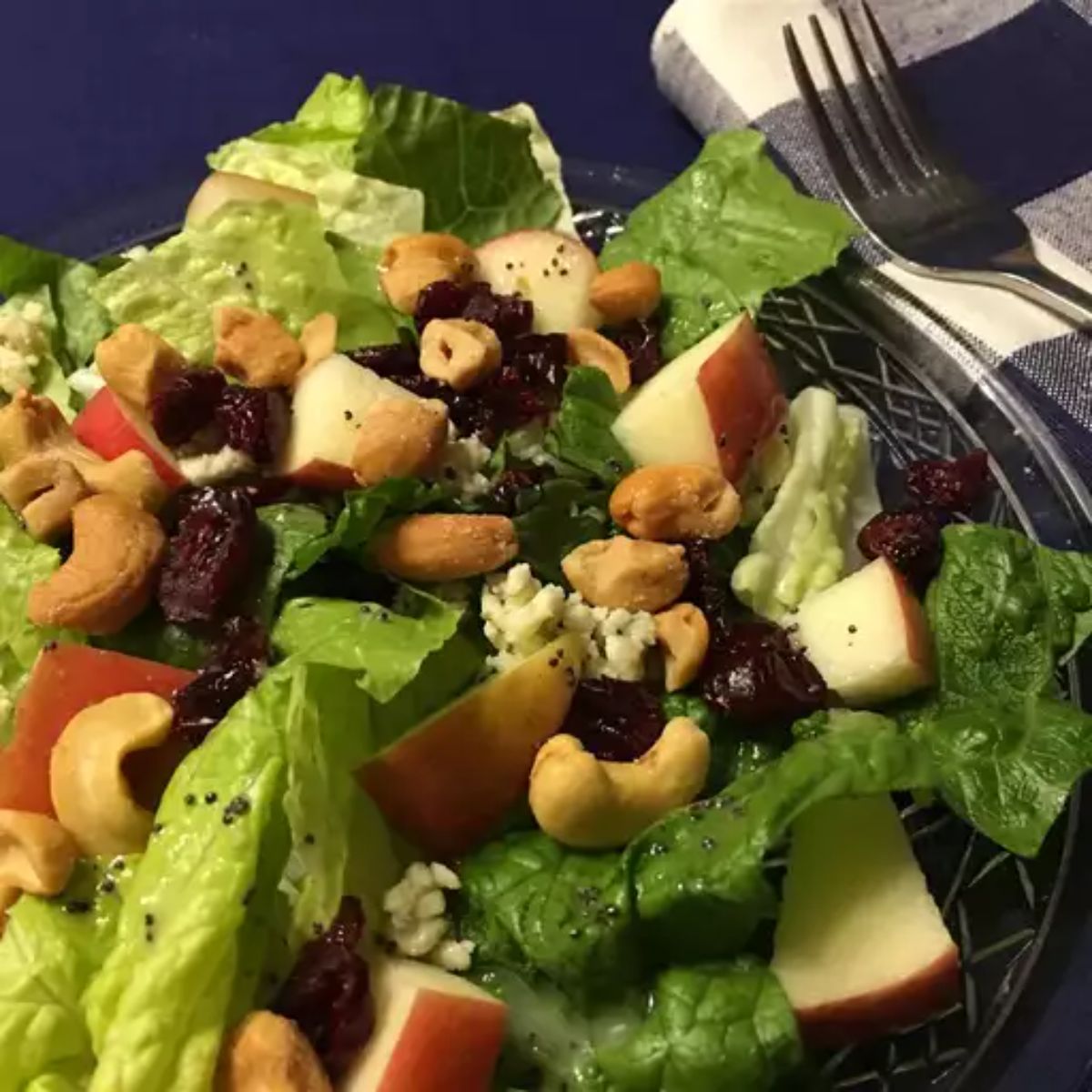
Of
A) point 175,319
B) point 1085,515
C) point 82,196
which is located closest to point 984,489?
point 1085,515

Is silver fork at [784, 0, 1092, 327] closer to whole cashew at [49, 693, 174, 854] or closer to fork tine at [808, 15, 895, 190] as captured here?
fork tine at [808, 15, 895, 190]

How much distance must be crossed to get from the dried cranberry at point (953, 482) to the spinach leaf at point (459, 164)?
0.53m

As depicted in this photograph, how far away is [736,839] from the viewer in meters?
1.17

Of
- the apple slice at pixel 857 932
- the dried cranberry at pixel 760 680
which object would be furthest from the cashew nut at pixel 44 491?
the apple slice at pixel 857 932

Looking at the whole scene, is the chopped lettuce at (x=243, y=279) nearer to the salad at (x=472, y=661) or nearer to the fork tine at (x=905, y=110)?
the salad at (x=472, y=661)

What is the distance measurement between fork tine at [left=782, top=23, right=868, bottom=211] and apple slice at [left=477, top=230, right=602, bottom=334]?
399 mm

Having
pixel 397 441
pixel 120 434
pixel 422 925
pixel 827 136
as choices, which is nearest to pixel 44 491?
pixel 120 434

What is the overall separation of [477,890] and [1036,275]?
3.44 ft

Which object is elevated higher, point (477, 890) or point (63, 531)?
point (63, 531)

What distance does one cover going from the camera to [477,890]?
124 centimetres

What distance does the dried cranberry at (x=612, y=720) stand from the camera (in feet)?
4.28

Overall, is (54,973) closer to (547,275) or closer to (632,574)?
(632,574)

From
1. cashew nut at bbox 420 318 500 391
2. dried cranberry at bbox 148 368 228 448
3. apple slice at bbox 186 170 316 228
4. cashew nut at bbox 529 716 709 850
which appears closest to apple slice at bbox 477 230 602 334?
cashew nut at bbox 420 318 500 391

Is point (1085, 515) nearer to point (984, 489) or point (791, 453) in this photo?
point (984, 489)
